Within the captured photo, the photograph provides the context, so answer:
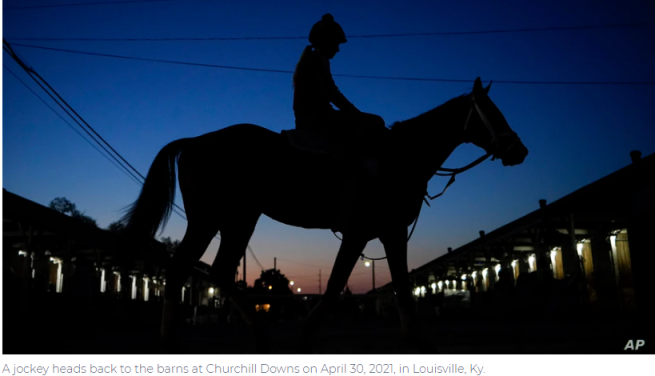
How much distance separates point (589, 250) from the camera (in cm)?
2102

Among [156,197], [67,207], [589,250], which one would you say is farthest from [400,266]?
[67,207]

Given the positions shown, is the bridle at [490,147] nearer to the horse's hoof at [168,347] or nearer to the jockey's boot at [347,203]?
the jockey's boot at [347,203]

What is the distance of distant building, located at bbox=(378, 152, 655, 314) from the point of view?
12.2m

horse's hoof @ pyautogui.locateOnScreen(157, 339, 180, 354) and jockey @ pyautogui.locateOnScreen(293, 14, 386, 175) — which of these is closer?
horse's hoof @ pyautogui.locateOnScreen(157, 339, 180, 354)

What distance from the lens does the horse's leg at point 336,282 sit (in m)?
3.64

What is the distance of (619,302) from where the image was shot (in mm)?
17984

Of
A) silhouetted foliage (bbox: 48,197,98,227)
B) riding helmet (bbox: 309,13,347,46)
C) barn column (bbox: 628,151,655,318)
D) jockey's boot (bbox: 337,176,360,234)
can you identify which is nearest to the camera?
jockey's boot (bbox: 337,176,360,234)

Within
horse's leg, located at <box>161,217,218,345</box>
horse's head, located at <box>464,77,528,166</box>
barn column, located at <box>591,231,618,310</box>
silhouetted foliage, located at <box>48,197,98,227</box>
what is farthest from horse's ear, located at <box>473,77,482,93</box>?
silhouetted foliage, located at <box>48,197,98,227</box>

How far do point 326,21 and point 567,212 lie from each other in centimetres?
1390

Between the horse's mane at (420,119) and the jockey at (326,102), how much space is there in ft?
0.68

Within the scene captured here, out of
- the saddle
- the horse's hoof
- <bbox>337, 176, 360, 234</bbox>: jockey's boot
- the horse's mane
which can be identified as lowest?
the horse's hoof

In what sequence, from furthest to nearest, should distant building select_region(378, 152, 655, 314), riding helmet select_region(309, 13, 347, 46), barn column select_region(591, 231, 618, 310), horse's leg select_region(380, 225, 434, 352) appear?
barn column select_region(591, 231, 618, 310) → distant building select_region(378, 152, 655, 314) → riding helmet select_region(309, 13, 347, 46) → horse's leg select_region(380, 225, 434, 352)

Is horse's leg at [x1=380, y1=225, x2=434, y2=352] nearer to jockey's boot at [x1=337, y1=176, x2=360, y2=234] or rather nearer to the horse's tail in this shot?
jockey's boot at [x1=337, y1=176, x2=360, y2=234]
